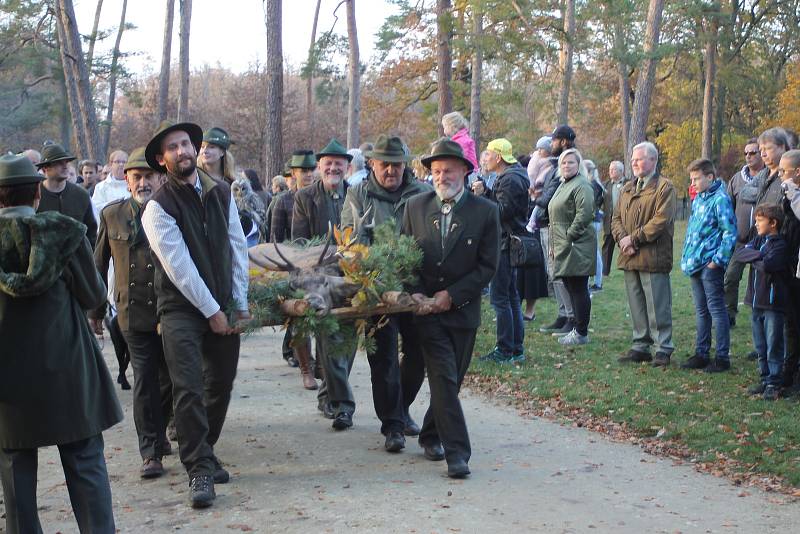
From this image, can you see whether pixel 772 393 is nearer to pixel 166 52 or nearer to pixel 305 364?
pixel 305 364

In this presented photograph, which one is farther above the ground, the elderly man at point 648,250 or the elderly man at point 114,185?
the elderly man at point 114,185

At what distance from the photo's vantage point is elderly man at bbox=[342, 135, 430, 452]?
7031 millimetres

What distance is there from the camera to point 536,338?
39.0 feet

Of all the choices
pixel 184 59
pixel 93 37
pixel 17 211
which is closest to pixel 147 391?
pixel 17 211

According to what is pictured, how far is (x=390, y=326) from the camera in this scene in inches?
281

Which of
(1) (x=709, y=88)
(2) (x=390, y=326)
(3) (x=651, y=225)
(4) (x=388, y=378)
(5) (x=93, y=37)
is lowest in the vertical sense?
(4) (x=388, y=378)

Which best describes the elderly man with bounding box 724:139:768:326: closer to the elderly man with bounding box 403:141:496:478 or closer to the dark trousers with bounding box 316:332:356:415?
the elderly man with bounding box 403:141:496:478

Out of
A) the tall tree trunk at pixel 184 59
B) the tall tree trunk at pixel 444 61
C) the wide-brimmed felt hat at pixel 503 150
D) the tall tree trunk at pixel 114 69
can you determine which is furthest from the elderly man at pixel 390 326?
the tall tree trunk at pixel 114 69

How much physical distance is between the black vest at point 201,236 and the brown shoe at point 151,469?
3.62 ft

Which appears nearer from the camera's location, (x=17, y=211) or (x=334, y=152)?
(x=17, y=211)

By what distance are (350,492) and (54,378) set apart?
2.10 metres

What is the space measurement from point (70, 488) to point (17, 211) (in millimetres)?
1409

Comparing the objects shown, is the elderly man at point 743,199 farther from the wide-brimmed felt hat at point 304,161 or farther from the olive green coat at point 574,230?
the wide-brimmed felt hat at point 304,161

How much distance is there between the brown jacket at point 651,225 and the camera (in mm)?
9875
